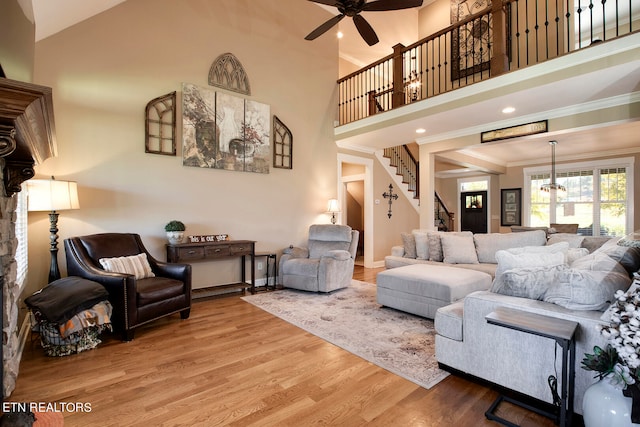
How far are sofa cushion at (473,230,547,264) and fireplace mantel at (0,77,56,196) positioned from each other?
195 inches

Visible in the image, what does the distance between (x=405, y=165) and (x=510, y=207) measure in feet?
12.1

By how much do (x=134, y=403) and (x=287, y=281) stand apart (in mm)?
2922

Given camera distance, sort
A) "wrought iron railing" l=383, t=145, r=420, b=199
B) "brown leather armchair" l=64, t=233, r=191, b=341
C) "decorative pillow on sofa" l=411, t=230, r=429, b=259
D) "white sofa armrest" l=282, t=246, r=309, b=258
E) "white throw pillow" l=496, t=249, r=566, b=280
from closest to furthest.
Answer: "white throw pillow" l=496, t=249, r=566, b=280 → "brown leather armchair" l=64, t=233, r=191, b=341 → "decorative pillow on sofa" l=411, t=230, r=429, b=259 → "white sofa armrest" l=282, t=246, r=309, b=258 → "wrought iron railing" l=383, t=145, r=420, b=199

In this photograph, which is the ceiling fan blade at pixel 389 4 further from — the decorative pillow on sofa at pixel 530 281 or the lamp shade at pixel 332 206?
the lamp shade at pixel 332 206

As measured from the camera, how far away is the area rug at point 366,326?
242cm

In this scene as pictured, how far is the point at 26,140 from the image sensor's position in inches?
60.6

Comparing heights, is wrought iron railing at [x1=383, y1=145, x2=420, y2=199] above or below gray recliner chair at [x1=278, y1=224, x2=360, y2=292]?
above

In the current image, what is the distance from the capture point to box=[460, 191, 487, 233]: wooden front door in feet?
31.4

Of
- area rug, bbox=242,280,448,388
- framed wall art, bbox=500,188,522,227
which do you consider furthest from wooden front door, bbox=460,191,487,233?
area rug, bbox=242,280,448,388

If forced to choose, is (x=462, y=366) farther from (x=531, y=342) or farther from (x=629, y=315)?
(x=629, y=315)

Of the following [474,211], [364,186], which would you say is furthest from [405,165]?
[474,211]

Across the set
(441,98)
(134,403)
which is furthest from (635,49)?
(134,403)

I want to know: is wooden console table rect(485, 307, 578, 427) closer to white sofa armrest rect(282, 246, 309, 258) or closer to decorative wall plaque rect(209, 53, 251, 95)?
white sofa armrest rect(282, 246, 309, 258)

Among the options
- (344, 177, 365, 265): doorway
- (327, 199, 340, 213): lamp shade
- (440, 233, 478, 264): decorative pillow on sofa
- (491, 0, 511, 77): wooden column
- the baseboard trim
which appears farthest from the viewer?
(344, 177, 365, 265): doorway
